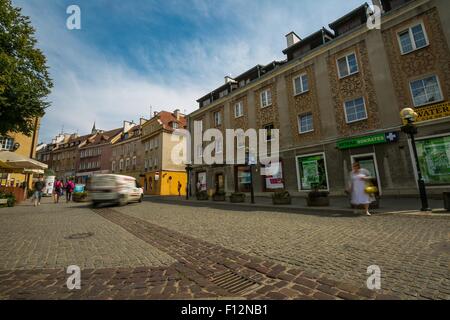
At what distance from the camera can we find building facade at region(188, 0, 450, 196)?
1142 cm

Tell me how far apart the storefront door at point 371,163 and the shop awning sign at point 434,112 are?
117 inches

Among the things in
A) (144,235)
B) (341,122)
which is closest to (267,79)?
(341,122)

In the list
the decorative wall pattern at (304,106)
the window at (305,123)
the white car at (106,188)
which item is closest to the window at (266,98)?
the decorative wall pattern at (304,106)

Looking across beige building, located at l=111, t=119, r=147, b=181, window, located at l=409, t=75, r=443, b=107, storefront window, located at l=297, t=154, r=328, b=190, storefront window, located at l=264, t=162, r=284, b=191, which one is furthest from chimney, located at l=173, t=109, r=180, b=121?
window, located at l=409, t=75, r=443, b=107

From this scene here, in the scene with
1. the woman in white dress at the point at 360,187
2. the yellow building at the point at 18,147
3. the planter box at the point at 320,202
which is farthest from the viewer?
the yellow building at the point at 18,147

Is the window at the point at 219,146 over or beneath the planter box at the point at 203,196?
over

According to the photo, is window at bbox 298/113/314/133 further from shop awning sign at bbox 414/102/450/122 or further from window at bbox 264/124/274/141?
shop awning sign at bbox 414/102/450/122

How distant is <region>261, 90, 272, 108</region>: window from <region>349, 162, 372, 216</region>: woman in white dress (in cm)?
1238

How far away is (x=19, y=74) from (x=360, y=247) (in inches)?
746

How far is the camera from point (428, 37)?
11.9 meters

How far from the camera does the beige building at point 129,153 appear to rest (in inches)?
1642

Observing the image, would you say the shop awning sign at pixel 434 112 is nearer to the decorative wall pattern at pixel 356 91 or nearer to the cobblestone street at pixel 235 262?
the decorative wall pattern at pixel 356 91

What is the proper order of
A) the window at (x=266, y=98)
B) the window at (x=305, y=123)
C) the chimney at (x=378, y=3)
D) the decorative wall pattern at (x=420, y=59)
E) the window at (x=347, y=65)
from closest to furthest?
1. the decorative wall pattern at (x=420, y=59)
2. the window at (x=347, y=65)
3. the chimney at (x=378, y=3)
4. the window at (x=305, y=123)
5. the window at (x=266, y=98)

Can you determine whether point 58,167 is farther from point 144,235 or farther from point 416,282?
point 416,282
